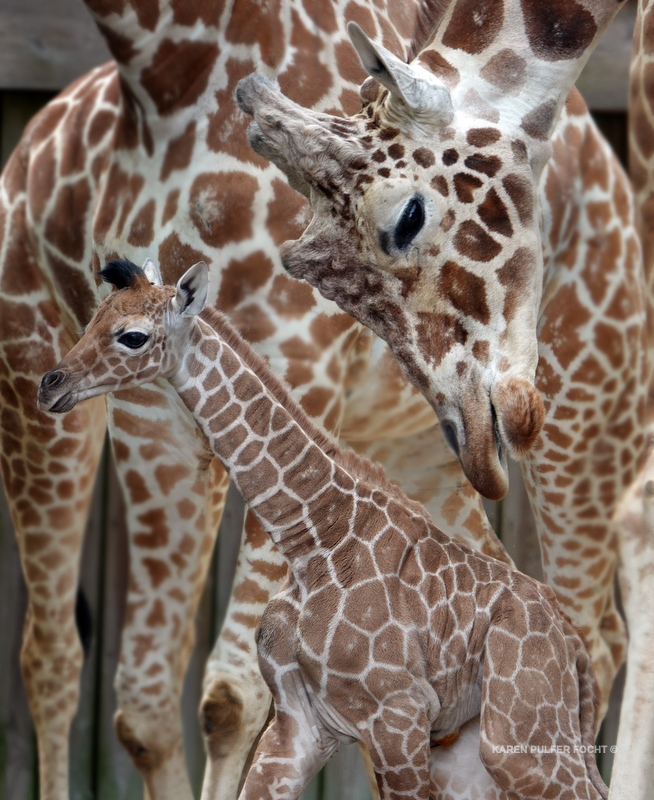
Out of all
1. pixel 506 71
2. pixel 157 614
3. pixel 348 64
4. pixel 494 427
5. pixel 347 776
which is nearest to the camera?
pixel 494 427

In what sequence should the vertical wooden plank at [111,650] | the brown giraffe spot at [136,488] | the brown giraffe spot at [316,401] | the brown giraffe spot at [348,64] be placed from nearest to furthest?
the brown giraffe spot at [316,401] → the brown giraffe spot at [348,64] → the brown giraffe spot at [136,488] → the vertical wooden plank at [111,650]

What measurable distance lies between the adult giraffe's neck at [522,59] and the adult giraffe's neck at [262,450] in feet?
1.54

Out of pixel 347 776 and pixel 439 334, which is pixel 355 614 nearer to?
pixel 439 334

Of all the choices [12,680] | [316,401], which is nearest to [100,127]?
[316,401]

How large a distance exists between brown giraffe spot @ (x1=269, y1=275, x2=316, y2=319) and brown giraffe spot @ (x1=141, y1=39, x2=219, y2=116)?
0.33m

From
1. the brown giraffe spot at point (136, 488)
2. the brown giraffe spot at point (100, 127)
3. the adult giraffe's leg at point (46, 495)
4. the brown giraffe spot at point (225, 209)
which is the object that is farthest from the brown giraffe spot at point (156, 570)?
the brown giraffe spot at point (100, 127)

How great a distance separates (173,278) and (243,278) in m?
0.11

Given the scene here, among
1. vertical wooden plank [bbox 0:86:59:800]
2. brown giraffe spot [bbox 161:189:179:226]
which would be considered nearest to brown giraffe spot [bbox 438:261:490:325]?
brown giraffe spot [bbox 161:189:179:226]

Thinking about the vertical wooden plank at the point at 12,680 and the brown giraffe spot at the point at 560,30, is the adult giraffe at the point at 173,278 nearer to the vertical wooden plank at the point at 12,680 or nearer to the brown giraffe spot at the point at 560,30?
the brown giraffe spot at the point at 560,30

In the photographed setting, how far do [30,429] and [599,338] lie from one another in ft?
3.81

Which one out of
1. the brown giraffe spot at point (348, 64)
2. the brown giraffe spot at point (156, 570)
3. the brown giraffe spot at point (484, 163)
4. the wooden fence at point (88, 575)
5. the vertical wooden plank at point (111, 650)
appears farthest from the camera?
the vertical wooden plank at point (111, 650)

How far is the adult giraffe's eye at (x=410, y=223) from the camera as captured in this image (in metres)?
1.49

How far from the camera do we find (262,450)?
5.08 feet

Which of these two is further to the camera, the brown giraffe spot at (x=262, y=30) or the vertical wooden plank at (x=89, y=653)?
the vertical wooden plank at (x=89, y=653)
